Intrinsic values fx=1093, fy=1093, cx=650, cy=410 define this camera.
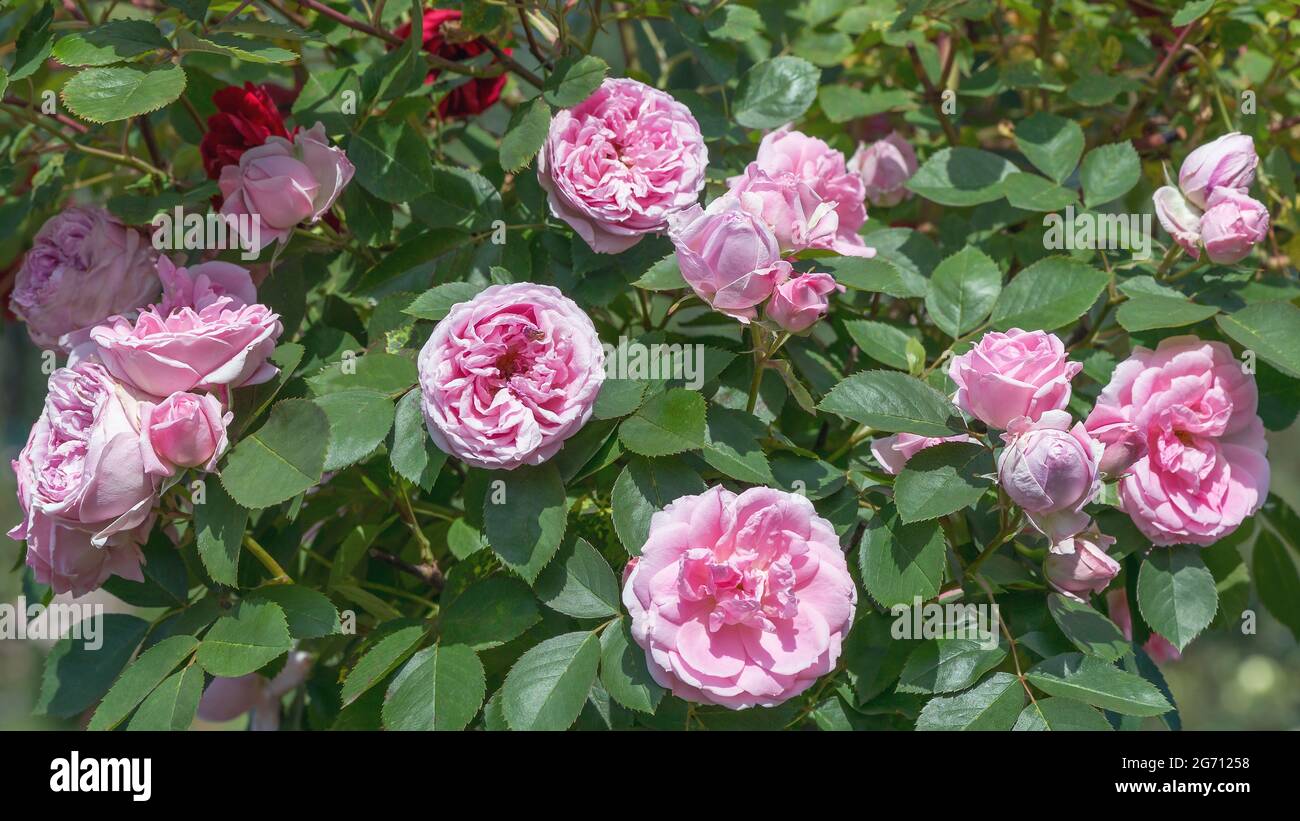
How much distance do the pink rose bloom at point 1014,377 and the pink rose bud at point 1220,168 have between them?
0.29 m

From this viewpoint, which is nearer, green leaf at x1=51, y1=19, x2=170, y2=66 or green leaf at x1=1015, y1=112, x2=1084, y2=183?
green leaf at x1=51, y1=19, x2=170, y2=66

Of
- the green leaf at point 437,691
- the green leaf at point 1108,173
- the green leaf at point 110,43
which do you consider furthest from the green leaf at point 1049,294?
the green leaf at point 110,43

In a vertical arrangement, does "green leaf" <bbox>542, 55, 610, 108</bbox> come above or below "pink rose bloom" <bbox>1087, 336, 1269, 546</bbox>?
above

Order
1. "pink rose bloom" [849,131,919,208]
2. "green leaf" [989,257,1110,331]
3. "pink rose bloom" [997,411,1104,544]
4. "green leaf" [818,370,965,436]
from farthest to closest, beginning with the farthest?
"pink rose bloom" [849,131,919,208] < "green leaf" [989,257,1110,331] < "green leaf" [818,370,965,436] < "pink rose bloom" [997,411,1104,544]

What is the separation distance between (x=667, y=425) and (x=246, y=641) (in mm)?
385

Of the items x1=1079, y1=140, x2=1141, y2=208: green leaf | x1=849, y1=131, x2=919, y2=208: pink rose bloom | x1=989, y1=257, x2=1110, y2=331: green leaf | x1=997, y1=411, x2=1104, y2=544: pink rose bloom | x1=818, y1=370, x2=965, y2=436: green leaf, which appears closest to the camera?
x1=997, y1=411, x2=1104, y2=544: pink rose bloom

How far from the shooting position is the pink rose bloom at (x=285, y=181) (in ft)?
3.27

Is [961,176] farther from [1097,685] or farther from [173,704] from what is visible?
[173,704]

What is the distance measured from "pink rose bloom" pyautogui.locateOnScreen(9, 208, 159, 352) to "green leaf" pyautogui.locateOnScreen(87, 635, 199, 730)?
337 millimetres

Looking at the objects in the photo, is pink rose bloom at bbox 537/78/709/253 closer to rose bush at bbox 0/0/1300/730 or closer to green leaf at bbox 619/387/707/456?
rose bush at bbox 0/0/1300/730

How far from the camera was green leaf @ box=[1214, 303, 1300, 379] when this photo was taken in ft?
3.12

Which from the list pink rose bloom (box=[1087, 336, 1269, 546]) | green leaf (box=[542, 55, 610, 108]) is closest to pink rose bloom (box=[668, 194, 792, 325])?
green leaf (box=[542, 55, 610, 108])

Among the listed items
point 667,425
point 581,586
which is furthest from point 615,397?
point 581,586

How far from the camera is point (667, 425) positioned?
89 centimetres
